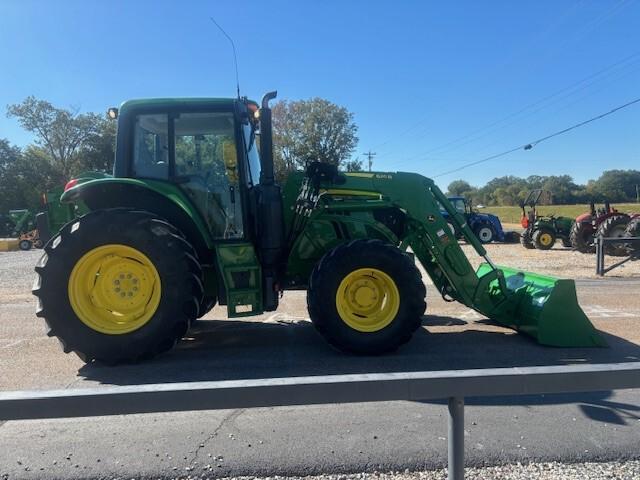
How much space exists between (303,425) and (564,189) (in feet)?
311

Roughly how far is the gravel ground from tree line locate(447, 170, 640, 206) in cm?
7933

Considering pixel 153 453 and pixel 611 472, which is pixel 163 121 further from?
pixel 611 472

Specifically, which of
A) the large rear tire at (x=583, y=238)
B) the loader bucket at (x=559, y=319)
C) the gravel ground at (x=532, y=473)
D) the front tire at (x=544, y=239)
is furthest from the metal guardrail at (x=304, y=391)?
the front tire at (x=544, y=239)

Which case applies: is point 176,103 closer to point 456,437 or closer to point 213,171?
point 213,171

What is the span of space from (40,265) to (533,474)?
4376 millimetres

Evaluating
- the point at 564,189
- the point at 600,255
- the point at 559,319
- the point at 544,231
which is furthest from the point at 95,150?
the point at 564,189

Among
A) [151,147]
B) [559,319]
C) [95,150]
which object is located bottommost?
[559,319]

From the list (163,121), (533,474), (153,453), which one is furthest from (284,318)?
(533,474)

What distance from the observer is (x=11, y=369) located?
4.58m

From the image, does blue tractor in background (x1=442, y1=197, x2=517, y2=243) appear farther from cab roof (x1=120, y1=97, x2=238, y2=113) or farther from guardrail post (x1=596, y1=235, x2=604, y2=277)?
cab roof (x1=120, y1=97, x2=238, y2=113)

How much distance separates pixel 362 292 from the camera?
493 cm

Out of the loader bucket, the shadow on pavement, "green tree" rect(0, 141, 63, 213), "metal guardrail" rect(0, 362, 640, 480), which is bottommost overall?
the shadow on pavement

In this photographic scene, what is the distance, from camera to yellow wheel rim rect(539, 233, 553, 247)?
1828 centimetres

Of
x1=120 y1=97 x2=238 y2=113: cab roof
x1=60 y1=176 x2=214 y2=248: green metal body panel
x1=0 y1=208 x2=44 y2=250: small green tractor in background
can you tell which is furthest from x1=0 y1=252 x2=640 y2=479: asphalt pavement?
x1=0 y1=208 x2=44 y2=250: small green tractor in background
